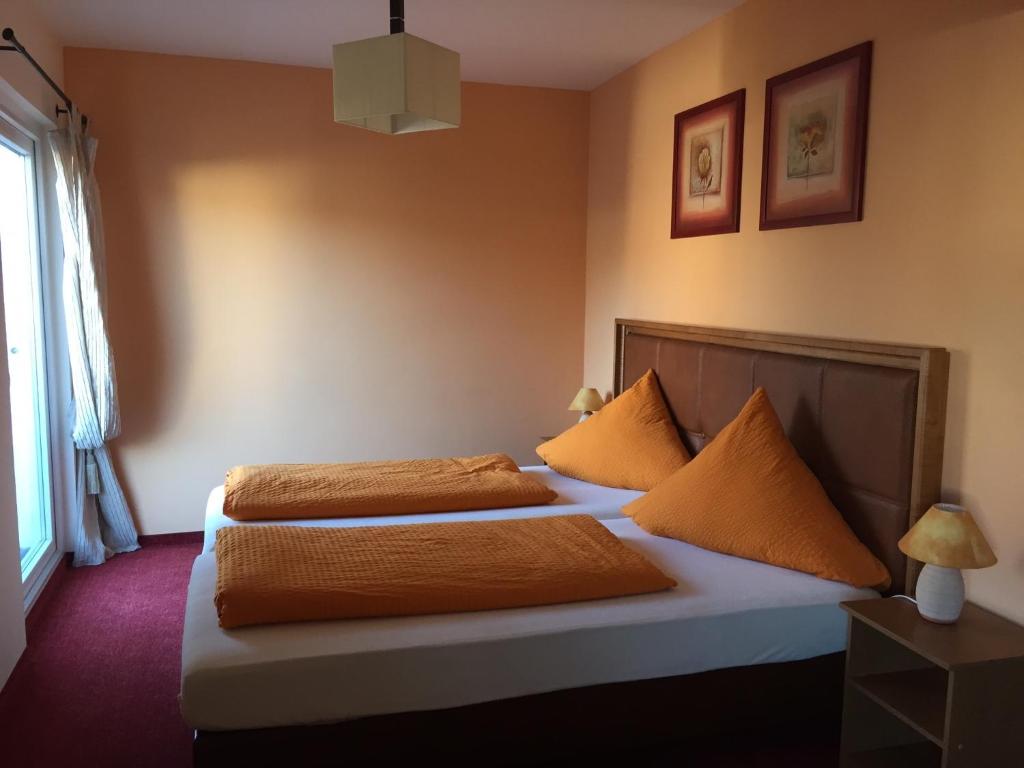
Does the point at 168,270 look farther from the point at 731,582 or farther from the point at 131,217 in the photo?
the point at 731,582

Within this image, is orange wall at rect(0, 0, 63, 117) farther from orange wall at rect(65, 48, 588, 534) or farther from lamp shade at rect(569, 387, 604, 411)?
lamp shade at rect(569, 387, 604, 411)

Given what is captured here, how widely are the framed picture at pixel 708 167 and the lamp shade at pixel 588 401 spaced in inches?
38.1

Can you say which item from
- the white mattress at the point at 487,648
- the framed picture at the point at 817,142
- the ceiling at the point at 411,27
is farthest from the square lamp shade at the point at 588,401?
the white mattress at the point at 487,648

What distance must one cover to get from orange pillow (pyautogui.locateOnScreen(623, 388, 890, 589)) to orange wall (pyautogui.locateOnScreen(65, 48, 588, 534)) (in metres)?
1.84

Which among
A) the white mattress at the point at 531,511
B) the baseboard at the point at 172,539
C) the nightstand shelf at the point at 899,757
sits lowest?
the baseboard at the point at 172,539

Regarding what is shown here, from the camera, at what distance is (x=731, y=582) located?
2381 millimetres

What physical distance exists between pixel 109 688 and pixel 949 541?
101 inches

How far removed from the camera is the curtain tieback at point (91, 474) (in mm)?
3877

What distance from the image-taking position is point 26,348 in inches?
142

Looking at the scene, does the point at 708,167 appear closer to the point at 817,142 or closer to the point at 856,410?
the point at 817,142

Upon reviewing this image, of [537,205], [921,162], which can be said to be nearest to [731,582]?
[921,162]

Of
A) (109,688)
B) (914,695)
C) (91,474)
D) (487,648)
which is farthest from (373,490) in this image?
(914,695)

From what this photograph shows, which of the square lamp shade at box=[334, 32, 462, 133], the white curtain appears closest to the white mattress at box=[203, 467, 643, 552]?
the white curtain

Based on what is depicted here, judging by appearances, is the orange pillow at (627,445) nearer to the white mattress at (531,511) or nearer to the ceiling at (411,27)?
the white mattress at (531,511)
